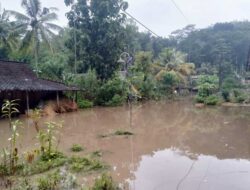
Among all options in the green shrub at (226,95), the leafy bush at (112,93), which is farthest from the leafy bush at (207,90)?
the leafy bush at (112,93)

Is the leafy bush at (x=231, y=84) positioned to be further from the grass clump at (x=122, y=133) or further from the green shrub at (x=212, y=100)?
the grass clump at (x=122, y=133)

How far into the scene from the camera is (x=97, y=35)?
85.8ft

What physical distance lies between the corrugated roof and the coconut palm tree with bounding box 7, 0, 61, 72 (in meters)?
5.37

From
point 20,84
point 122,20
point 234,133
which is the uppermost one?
point 122,20

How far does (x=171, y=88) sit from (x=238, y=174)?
26155 millimetres

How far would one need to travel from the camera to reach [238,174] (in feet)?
26.7

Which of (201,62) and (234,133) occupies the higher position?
(201,62)

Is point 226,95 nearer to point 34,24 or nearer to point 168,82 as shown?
point 168,82

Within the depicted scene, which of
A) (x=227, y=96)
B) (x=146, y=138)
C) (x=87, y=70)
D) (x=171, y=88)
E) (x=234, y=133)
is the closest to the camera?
(x=146, y=138)

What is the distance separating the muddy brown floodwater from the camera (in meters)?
7.52

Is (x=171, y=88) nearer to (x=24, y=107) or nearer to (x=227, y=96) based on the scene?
(x=227, y=96)

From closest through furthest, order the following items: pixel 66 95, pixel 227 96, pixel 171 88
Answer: pixel 66 95 < pixel 227 96 < pixel 171 88

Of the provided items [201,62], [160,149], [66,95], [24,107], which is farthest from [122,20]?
[201,62]

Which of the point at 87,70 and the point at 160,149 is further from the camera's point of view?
the point at 87,70
